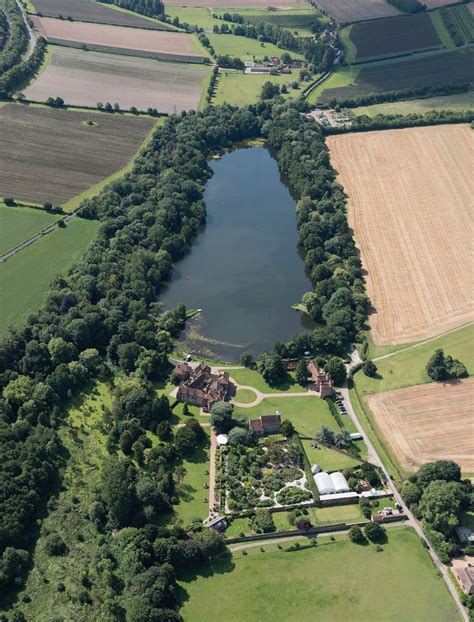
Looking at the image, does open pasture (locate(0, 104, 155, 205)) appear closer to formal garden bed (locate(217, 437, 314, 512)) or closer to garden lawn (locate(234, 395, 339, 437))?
garden lawn (locate(234, 395, 339, 437))

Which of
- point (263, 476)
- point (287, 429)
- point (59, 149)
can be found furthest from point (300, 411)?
point (59, 149)

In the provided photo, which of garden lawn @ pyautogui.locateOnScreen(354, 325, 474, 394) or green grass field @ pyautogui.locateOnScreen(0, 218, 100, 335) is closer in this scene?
garden lawn @ pyautogui.locateOnScreen(354, 325, 474, 394)

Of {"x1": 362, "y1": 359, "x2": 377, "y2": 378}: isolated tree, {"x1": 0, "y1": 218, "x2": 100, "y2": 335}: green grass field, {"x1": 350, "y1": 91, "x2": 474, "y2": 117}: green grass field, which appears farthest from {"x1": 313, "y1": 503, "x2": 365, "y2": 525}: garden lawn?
{"x1": 350, "y1": 91, "x2": 474, "y2": 117}: green grass field

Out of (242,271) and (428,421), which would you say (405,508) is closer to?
(428,421)

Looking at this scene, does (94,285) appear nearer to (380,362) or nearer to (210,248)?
(210,248)

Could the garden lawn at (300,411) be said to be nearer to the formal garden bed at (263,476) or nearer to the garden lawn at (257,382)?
the garden lawn at (257,382)

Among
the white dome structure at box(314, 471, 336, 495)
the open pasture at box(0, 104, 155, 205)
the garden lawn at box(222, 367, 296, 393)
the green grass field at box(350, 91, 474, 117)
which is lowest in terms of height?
the white dome structure at box(314, 471, 336, 495)
